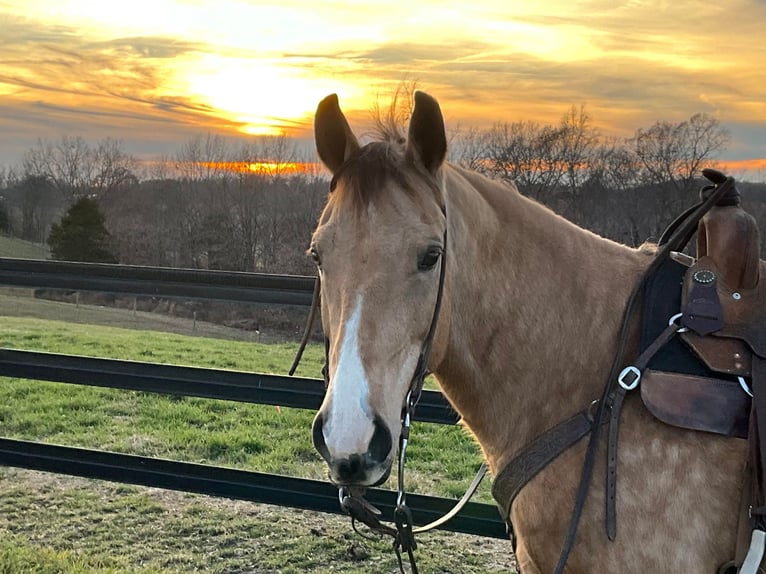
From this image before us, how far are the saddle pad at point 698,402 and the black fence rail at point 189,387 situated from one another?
1.70 m

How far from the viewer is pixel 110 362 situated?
14.8 ft

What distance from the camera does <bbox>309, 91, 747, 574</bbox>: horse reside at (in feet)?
6.00

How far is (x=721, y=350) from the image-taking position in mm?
2021

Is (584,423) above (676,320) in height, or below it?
below

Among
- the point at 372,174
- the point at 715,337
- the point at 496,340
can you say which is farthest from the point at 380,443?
the point at 715,337

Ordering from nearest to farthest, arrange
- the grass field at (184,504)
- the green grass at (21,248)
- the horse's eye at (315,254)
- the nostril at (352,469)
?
the nostril at (352,469)
the horse's eye at (315,254)
the grass field at (184,504)
the green grass at (21,248)

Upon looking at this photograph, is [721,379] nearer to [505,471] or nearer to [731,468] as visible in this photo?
[731,468]

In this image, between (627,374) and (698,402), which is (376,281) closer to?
(627,374)

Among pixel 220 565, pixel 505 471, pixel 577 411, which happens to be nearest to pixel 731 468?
pixel 577 411

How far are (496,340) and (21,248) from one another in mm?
42991

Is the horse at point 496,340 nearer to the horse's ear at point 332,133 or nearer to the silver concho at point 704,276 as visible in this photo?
the horse's ear at point 332,133

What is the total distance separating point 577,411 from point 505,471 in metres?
0.30

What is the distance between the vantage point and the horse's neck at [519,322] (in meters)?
2.17

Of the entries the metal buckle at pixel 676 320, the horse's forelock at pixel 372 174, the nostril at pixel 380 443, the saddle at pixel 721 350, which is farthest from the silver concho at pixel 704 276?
the nostril at pixel 380 443
